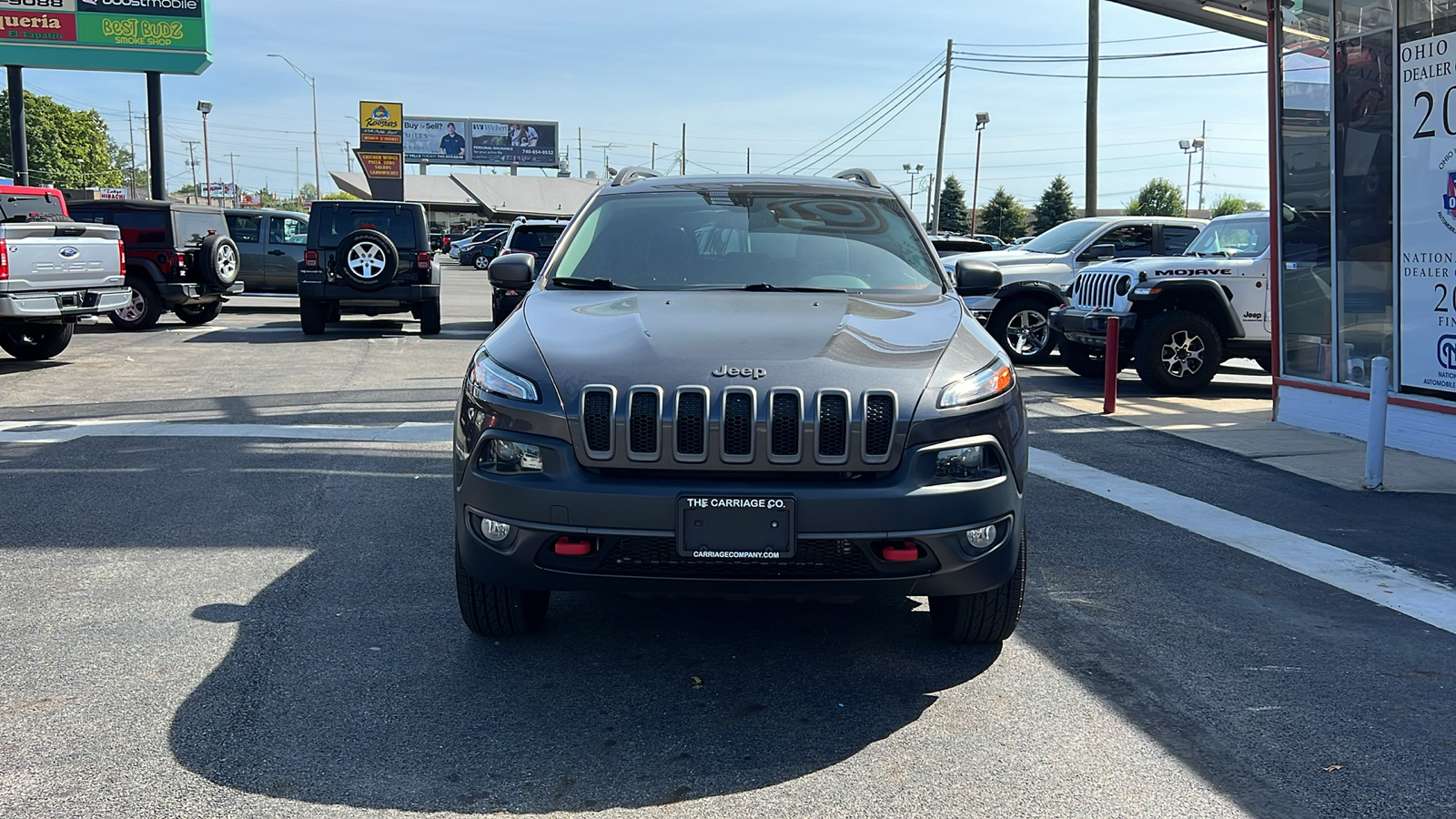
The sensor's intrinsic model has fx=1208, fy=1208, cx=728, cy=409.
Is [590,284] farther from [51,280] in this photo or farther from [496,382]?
[51,280]

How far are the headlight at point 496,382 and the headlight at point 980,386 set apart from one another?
128cm

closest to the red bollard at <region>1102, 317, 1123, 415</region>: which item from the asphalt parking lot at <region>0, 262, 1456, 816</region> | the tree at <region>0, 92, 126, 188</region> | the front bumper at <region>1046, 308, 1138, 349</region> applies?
the front bumper at <region>1046, 308, 1138, 349</region>

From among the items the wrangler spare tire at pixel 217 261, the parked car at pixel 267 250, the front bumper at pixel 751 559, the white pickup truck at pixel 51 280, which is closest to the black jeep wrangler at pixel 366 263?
the wrangler spare tire at pixel 217 261

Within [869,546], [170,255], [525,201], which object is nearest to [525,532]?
[869,546]

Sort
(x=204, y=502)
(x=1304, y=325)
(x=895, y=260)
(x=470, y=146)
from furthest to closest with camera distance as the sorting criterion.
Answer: (x=470, y=146) → (x=1304, y=325) → (x=204, y=502) → (x=895, y=260)

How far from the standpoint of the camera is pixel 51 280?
41.1 ft

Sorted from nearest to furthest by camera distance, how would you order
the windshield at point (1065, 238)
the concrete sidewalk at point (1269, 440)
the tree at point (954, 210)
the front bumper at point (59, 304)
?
the concrete sidewalk at point (1269, 440) → the front bumper at point (59, 304) → the windshield at point (1065, 238) → the tree at point (954, 210)

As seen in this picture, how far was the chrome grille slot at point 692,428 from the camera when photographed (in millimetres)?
3604

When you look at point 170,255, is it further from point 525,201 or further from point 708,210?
point 525,201

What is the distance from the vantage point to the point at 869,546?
358 centimetres

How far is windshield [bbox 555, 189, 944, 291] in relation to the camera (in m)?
5.02

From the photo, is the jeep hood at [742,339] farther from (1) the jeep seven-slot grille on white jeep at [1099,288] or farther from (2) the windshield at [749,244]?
(1) the jeep seven-slot grille on white jeep at [1099,288]

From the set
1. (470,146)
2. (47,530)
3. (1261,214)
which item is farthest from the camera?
(470,146)

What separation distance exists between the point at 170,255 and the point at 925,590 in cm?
1700
